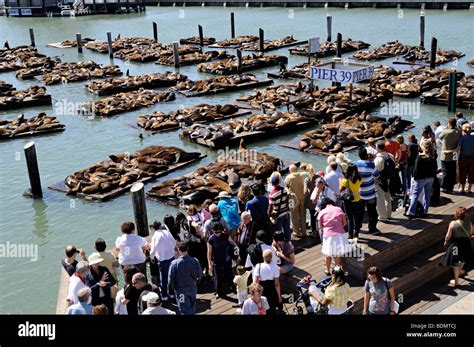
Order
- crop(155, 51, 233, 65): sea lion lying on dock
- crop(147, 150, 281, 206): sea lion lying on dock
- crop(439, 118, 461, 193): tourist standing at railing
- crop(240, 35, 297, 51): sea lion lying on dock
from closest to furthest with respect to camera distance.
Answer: crop(439, 118, 461, 193): tourist standing at railing < crop(147, 150, 281, 206): sea lion lying on dock < crop(155, 51, 233, 65): sea lion lying on dock < crop(240, 35, 297, 51): sea lion lying on dock

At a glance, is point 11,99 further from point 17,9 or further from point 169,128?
point 17,9

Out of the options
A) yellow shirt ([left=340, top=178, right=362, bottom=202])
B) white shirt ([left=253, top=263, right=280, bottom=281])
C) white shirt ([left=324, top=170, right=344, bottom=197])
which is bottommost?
white shirt ([left=253, top=263, right=280, bottom=281])

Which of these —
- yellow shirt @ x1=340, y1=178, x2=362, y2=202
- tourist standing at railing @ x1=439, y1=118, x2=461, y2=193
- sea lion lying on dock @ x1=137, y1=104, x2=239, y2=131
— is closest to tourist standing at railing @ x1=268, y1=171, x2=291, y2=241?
yellow shirt @ x1=340, y1=178, x2=362, y2=202

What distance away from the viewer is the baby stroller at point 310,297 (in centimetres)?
675

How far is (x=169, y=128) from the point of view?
20.2m

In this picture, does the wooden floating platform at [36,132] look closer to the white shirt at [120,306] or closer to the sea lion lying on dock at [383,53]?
the white shirt at [120,306]

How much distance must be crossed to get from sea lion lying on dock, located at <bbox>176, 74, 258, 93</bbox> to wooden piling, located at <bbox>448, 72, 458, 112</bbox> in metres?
9.53

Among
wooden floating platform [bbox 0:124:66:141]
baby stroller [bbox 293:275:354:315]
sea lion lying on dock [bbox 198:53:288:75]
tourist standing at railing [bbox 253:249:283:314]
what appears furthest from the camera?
sea lion lying on dock [bbox 198:53:288:75]

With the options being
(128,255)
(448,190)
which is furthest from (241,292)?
(448,190)

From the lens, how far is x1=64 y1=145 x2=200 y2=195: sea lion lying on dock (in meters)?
14.8

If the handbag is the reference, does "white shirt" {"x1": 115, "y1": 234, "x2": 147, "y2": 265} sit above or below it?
below

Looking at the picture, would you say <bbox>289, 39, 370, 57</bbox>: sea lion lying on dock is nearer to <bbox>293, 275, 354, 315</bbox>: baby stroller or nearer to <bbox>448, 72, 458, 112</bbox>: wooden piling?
<bbox>448, 72, 458, 112</bbox>: wooden piling

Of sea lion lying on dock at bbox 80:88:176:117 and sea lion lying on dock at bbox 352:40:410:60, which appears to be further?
sea lion lying on dock at bbox 352:40:410:60

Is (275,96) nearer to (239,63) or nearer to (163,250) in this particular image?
(239,63)
